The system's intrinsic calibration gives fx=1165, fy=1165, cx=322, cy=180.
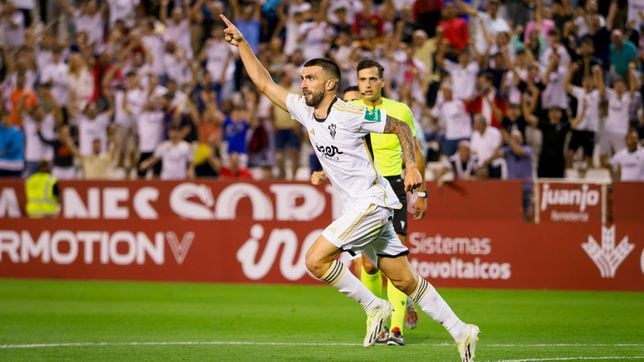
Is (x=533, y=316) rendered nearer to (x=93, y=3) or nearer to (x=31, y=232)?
(x=31, y=232)

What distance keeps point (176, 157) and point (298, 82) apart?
2880mm

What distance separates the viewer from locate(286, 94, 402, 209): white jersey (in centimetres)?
974

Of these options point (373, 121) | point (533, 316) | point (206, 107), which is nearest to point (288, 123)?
point (206, 107)

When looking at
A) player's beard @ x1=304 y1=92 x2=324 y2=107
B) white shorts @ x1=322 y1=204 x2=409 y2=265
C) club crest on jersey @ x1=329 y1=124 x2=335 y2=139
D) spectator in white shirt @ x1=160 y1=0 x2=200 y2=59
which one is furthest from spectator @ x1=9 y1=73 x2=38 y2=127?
white shorts @ x1=322 y1=204 x2=409 y2=265

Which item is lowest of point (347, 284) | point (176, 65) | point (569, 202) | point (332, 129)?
point (347, 284)

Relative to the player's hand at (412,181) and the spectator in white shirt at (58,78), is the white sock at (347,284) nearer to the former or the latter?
the player's hand at (412,181)

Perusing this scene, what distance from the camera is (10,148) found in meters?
23.6

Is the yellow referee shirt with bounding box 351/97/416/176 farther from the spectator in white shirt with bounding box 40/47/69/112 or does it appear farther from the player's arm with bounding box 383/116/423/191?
the spectator in white shirt with bounding box 40/47/69/112

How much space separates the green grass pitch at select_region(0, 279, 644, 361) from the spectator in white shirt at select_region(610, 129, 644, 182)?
3.47 metres

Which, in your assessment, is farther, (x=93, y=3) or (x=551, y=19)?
(x=93, y=3)

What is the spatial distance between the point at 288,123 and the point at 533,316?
958 cm

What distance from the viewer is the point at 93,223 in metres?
20.6

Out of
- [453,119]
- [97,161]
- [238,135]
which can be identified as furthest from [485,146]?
[97,161]

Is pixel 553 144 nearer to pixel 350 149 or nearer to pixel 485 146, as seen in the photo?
pixel 485 146
